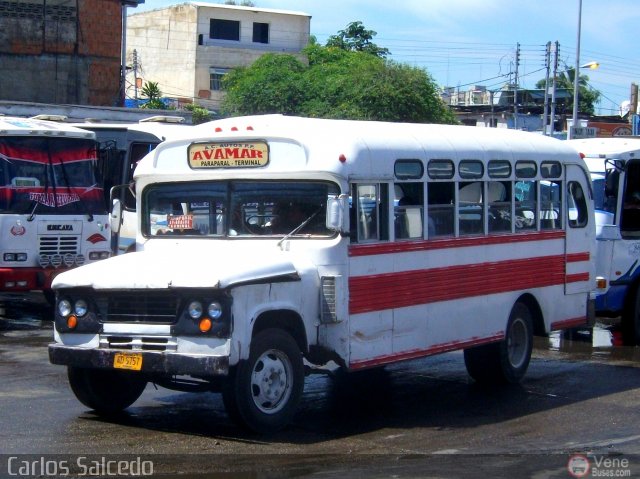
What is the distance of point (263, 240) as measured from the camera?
9.05 m

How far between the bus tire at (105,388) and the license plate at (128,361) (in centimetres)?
49

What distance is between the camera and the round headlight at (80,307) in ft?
28.0

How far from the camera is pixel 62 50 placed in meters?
36.8

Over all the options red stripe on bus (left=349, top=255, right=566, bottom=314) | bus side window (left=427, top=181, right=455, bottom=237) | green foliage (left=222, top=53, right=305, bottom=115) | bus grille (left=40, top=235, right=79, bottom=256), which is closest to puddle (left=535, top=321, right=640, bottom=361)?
red stripe on bus (left=349, top=255, right=566, bottom=314)

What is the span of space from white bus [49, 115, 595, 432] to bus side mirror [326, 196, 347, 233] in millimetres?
12

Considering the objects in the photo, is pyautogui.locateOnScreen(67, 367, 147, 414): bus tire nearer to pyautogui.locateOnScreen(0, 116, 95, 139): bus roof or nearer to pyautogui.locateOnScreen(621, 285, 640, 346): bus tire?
pyautogui.locateOnScreen(0, 116, 95, 139): bus roof

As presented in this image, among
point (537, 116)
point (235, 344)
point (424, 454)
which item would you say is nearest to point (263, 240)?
point (235, 344)

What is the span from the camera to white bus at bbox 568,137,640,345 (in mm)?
14182

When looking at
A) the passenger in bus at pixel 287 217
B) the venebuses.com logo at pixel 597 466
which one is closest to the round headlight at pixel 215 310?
the passenger in bus at pixel 287 217

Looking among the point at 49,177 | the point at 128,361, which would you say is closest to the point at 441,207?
the point at 128,361

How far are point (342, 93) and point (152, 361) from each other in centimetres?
3543

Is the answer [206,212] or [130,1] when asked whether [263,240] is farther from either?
[130,1]

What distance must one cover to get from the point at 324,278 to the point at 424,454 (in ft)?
5.55

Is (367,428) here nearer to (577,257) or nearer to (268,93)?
(577,257)
